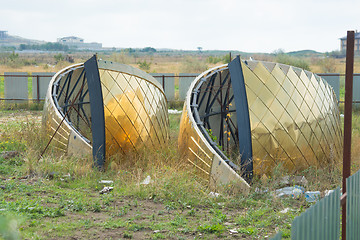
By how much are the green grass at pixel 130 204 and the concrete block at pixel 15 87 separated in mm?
15057

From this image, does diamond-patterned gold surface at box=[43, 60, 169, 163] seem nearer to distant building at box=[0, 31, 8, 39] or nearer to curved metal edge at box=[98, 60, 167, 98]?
curved metal edge at box=[98, 60, 167, 98]

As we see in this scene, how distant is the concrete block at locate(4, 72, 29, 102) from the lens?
2531 cm

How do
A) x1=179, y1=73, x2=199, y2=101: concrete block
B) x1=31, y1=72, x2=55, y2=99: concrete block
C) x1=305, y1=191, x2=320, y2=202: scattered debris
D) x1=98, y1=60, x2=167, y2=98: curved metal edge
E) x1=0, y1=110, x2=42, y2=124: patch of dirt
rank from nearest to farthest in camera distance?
x1=305, y1=191, x2=320, y2=202: scattered debris, x1=98, y1=60, x2=167, y2=98: curved metal edge, x1=0, y1=110, x2=42, y2=124: patch of dirt, x1=179, y1=73, x2=199, y2=101: concrete block, x1=31, y1=72, x2=55, y2=99: concrete block

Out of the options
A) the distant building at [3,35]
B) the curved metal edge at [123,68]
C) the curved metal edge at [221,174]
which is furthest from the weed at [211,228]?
the distant building at [3,35]

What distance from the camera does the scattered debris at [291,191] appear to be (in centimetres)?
843

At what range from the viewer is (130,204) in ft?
26.6

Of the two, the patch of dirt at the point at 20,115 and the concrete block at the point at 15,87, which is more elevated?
the concrete block at the point at 15,87

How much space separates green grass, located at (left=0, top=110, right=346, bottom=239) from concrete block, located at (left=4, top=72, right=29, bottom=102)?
49.4 feet

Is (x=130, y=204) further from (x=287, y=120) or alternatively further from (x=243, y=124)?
(x=287, y=120)

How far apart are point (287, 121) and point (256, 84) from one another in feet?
3.22

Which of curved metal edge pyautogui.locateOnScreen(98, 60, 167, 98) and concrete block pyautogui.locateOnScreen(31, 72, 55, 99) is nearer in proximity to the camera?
curved metal edge pyautogui.locateOnScreen(98, 60, 167, 98)

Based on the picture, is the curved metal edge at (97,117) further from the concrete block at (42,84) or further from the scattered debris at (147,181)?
the concrete block at (42,84)

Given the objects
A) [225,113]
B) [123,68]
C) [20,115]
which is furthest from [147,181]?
[20,115]

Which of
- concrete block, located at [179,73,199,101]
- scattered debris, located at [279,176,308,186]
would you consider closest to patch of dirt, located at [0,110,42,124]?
concrete block, located at [179,73,199,101]
